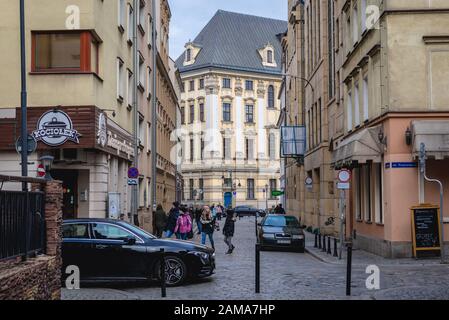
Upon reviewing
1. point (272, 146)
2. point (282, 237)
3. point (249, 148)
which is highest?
point (272, 146)

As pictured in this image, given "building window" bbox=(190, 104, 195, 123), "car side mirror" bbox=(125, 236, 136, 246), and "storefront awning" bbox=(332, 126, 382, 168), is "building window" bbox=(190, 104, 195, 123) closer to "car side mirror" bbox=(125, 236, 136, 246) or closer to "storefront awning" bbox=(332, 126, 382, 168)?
"storefront awning" bbox=(332, 126, 382, 168)

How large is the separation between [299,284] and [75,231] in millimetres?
5027

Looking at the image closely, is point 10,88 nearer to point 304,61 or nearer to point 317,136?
point 317,136

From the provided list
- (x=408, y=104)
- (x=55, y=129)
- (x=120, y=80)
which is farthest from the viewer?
(x=120, y=80)

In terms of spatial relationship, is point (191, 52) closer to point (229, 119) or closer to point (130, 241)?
point (229, 119)

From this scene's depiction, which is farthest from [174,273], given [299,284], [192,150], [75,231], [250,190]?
[192,150]

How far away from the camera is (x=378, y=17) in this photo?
917 inches

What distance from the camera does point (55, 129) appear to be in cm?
2319

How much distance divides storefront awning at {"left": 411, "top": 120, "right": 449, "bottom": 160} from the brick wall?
13229mm

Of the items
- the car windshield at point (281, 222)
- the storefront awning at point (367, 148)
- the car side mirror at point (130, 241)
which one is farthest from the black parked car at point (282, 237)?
the car side mirror at point (130, 241)

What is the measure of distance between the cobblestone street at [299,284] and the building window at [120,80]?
9776mm

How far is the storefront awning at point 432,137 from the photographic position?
21.2 metres

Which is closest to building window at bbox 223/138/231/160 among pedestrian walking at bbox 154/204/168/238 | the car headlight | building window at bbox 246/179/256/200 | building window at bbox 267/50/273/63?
building window at bbox 246/179/256/200
